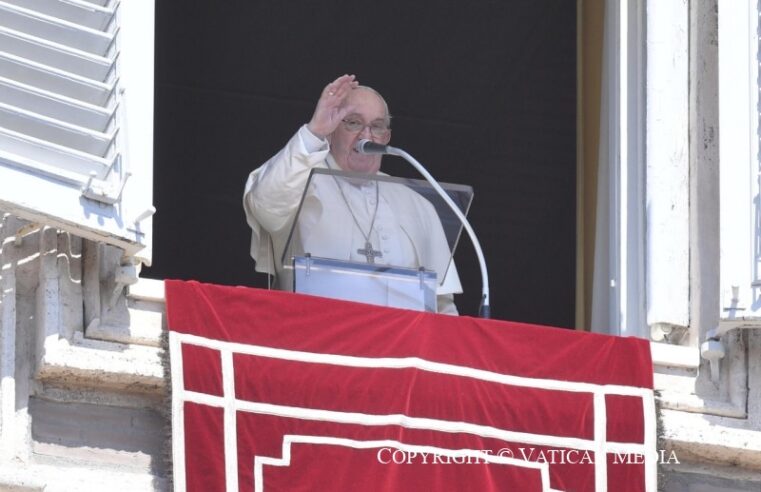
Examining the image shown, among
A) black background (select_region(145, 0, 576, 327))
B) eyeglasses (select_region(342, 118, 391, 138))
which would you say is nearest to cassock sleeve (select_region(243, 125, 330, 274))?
eyeglasses (select_region(342, 118, 391, 138))

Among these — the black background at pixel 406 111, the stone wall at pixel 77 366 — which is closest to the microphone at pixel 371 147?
the stone wall at pixel 77 366

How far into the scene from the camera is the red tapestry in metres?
5.96

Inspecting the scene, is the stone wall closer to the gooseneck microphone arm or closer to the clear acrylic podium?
the clear acrylic podium

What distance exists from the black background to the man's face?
3.61 ft

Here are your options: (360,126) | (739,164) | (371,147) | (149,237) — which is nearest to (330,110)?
(371,147)

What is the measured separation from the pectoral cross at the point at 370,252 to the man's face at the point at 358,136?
1.17 feet

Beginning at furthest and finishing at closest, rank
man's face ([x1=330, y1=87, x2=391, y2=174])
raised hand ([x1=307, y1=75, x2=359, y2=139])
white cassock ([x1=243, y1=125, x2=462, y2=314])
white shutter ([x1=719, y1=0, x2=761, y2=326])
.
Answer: man's face ([x1=330, y1=87, x2=391, y2=174]) → white cassock ([x1=243, y1=125, x2=462, y2=314]) → raised hand ([x1=307, y1=75, x2=359, y2=139]) → white shutter ([x1=719, y1=0, x2=761, y2=326])

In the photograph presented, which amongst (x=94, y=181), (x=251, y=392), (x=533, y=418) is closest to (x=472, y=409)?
(x=533, y=418)

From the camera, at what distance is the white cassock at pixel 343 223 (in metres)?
6.78

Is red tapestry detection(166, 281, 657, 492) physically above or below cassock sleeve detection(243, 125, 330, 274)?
below

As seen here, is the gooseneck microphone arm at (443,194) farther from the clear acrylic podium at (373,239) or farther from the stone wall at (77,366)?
the stone wall at (77,366)

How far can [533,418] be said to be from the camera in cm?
632

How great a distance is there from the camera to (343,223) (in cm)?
700

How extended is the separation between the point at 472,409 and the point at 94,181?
3.51 feet
